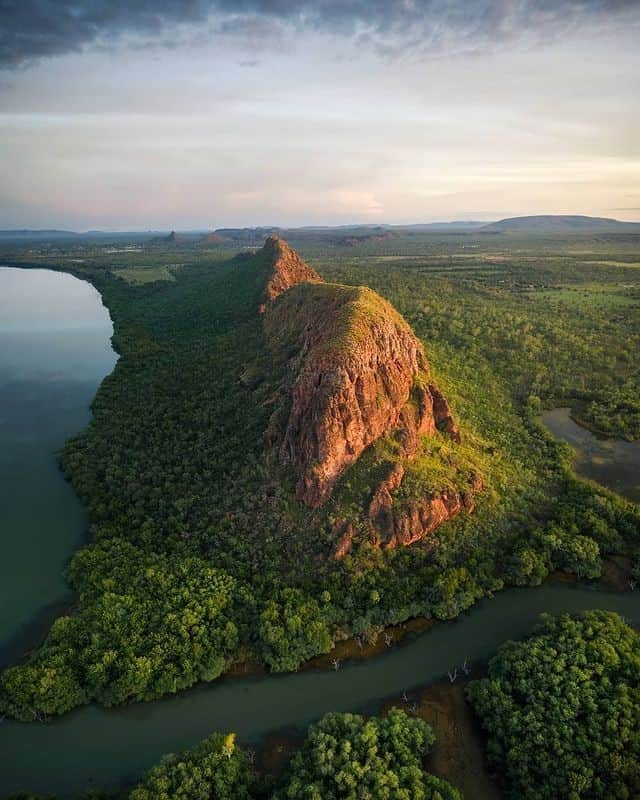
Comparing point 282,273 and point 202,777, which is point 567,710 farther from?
point 282,273

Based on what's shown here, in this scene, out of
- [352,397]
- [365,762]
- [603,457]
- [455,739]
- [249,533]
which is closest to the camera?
[365,762]

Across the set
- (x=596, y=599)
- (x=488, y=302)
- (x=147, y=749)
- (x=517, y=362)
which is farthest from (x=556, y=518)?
(x=488, y=302)

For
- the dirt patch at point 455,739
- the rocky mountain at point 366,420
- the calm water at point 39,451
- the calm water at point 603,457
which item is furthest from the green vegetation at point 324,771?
the calm water at point 603,457

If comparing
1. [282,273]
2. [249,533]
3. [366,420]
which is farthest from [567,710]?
[282,273]

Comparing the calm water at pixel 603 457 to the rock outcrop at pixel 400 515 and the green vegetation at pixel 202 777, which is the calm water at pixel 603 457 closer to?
the rock outcrop at pixel 400 515

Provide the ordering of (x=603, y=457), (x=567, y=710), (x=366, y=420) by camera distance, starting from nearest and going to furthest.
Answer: (x=567, y=710), (x=366, y=420), (x=603, y=457)

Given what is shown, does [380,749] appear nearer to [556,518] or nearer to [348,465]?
[348,465]

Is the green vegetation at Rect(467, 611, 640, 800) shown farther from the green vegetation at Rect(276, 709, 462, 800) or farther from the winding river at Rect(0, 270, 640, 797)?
the green vegetation at Rect(276, 709, 462, 800)

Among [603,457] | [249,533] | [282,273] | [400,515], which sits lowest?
[603,457]
